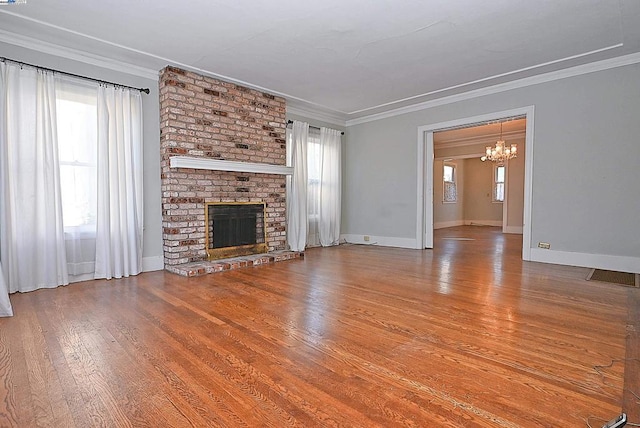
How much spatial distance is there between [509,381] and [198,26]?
3703mm

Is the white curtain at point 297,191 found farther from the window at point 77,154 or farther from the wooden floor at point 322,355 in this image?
the window at point 77,154

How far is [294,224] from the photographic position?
238 inches

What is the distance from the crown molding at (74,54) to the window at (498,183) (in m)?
10.8

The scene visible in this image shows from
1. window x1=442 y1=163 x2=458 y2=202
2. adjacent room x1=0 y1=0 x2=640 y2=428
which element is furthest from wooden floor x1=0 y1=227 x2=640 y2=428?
window x1=442 y1=163 x2=458 y2=202

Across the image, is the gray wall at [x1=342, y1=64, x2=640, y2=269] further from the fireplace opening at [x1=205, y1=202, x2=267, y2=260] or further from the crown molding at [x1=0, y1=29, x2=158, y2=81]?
the crown molding at [x1=0, y1=29, x2=158, y2=81]

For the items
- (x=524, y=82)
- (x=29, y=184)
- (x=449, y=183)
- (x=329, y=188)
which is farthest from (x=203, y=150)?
(x=449, y=183)

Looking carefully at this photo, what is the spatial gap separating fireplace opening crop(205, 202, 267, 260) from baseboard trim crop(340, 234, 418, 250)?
7.89 feet

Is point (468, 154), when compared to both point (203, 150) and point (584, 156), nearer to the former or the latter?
point (584, 156)

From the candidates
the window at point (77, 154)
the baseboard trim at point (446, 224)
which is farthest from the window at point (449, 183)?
the window at point (77, 154)

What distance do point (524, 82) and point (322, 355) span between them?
4877 millimetres

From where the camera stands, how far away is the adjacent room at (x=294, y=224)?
163cm

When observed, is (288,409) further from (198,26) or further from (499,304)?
(198,26)

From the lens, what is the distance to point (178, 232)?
14.4 feet

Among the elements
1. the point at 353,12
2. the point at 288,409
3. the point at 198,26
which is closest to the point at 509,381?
the point at 288,409
